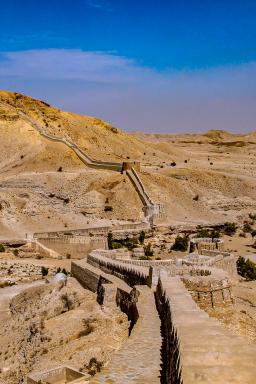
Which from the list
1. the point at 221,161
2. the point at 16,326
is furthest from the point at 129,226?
the point at 221,161

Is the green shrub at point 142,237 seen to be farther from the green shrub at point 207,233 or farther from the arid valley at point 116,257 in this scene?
the green shrub at point 207,233

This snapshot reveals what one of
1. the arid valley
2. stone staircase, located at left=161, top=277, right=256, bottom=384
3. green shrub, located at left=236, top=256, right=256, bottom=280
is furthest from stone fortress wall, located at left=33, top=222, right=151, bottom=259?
stone staircase, located at left=161, top=277, right=256, bottom=384

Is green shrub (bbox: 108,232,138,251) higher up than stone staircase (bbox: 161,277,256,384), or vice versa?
stone staircase (bbox: 161,277,256,384)

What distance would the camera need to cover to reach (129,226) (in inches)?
1606

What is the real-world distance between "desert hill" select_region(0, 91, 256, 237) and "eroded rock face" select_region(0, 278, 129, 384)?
62.6ft

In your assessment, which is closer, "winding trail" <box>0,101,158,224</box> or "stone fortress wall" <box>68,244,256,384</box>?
"stone fortress wall" <box>68,244,256,384</box>

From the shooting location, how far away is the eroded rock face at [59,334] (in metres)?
12.8

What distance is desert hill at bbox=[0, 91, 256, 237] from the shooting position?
43125 mm

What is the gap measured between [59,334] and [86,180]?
35366mm

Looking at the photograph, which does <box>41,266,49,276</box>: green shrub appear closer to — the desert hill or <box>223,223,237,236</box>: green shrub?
the desert hill

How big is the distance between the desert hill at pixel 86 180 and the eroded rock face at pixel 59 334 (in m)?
19.1

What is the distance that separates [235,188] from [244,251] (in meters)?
20.5

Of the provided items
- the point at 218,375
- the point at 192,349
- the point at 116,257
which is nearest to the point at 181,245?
the point at 116,257

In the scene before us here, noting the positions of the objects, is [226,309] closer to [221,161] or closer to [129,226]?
[129,226]
